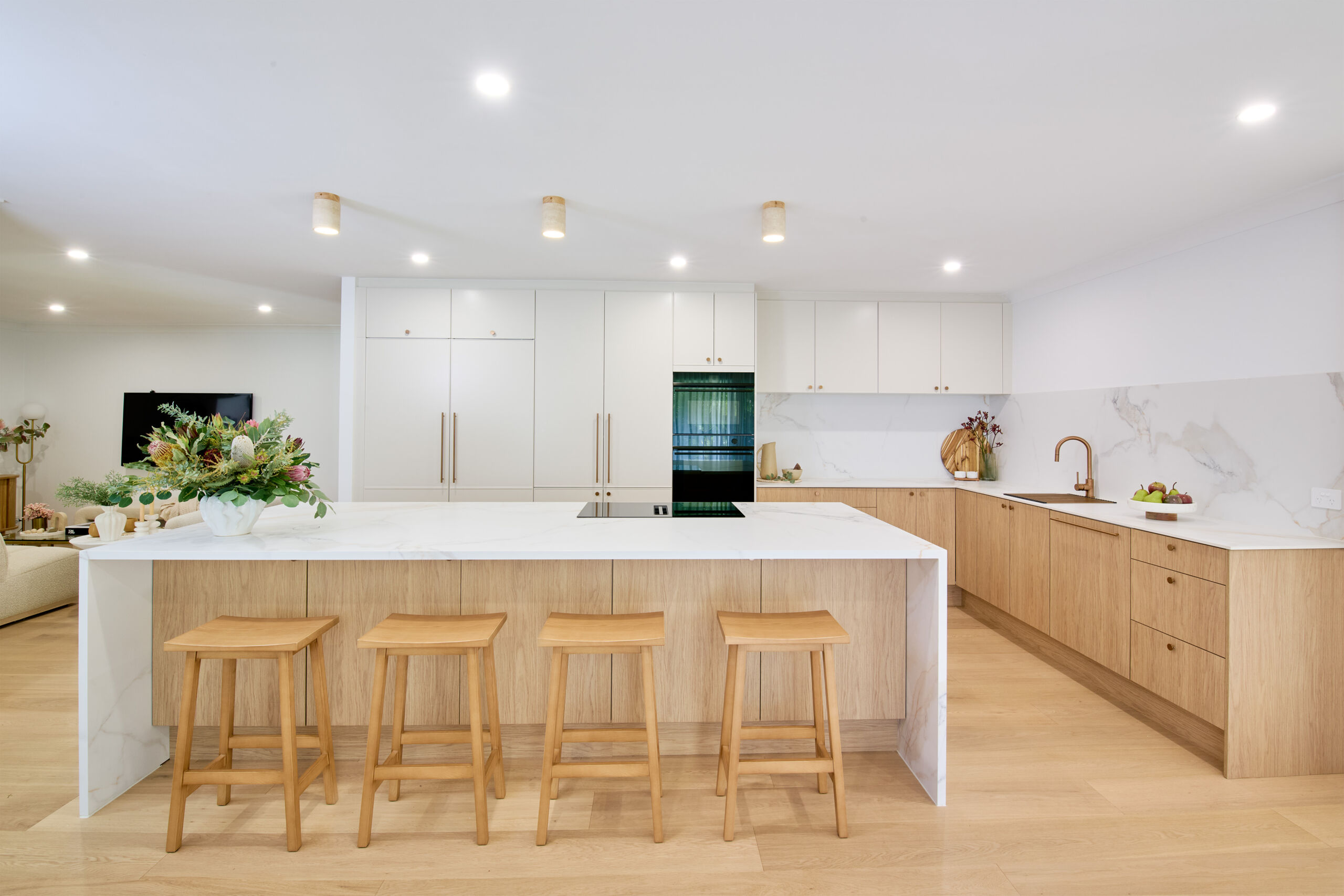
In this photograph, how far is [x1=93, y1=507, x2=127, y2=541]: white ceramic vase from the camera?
4258mm

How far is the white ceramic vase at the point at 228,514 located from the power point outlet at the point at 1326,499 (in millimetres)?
3967

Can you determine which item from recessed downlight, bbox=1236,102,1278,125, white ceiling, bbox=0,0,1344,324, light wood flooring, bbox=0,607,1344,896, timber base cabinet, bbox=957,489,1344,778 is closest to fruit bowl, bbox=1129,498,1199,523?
timber base cabinet, bbox=957,489,1344,778

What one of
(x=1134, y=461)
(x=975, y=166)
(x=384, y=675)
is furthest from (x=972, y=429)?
(x=384, y=675)

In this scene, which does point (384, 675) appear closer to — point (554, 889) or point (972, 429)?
point (554, 889)

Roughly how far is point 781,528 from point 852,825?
99 centimetres

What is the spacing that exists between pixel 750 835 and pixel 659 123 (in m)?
2.30

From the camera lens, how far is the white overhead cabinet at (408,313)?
13.9 feet

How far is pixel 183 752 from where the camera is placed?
1.90 m

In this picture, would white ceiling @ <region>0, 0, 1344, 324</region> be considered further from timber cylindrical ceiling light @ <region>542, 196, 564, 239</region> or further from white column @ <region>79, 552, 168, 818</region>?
white column @ <region>79, 552, 168, 818</region>

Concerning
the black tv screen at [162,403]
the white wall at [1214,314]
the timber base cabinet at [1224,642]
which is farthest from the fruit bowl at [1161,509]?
the black tv screen at [162,403]

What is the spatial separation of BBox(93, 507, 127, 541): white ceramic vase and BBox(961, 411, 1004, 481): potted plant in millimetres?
6119

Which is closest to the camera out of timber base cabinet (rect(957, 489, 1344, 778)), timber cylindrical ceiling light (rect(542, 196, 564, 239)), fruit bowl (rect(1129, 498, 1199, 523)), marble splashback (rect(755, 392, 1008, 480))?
timber base cabinet (rect(957, 489, 1344, 778))

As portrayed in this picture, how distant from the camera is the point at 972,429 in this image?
16.0 feet

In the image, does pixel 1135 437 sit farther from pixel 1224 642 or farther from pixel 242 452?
pixel 242 452
